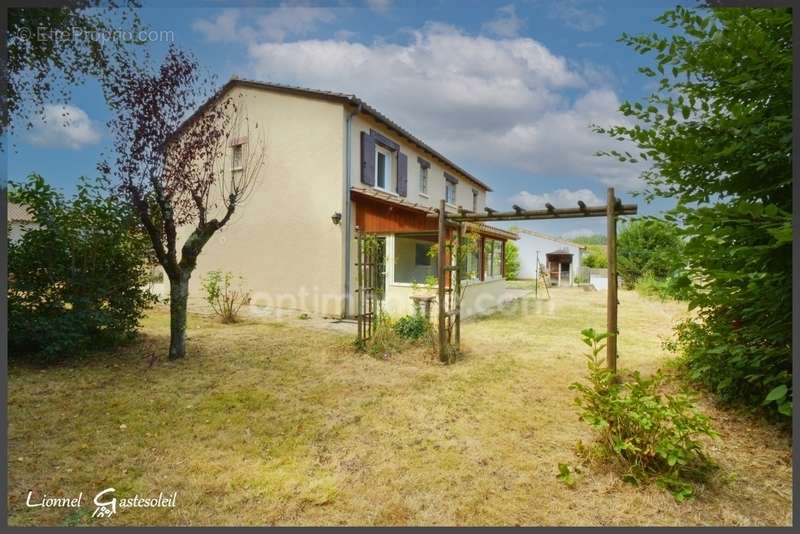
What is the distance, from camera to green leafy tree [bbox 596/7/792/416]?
8.05ft

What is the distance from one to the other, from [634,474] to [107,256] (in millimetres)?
6812

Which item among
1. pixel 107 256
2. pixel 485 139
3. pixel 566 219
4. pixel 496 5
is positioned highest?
pixel 496 5

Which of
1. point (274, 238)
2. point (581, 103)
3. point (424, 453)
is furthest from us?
point (274, 238)

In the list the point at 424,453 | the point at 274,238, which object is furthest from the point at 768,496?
the point at 274,238

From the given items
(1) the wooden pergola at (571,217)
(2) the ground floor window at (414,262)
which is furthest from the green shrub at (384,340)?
(2) the ground floor window at (414,262)

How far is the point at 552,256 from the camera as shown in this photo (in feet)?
92.8

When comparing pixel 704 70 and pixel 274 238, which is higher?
pixel 704 70

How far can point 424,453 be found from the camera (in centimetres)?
324

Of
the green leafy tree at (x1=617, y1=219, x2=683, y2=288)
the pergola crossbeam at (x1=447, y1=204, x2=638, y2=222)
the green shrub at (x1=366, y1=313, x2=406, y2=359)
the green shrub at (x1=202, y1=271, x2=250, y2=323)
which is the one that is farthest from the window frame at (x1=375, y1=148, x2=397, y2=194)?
the green leafy tree at (x1=617, y1=219, x2=683, y2=288)

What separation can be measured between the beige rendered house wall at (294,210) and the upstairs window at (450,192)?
7.20 meters

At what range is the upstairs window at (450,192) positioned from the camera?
1592 centimetres

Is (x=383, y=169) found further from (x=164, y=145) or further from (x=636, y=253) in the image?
(x=636, y=253)

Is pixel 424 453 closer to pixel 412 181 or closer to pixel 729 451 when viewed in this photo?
pixel 729 451

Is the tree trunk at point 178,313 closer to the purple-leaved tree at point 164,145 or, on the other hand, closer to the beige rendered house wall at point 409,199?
the purple-leaved tree at point 164,145
